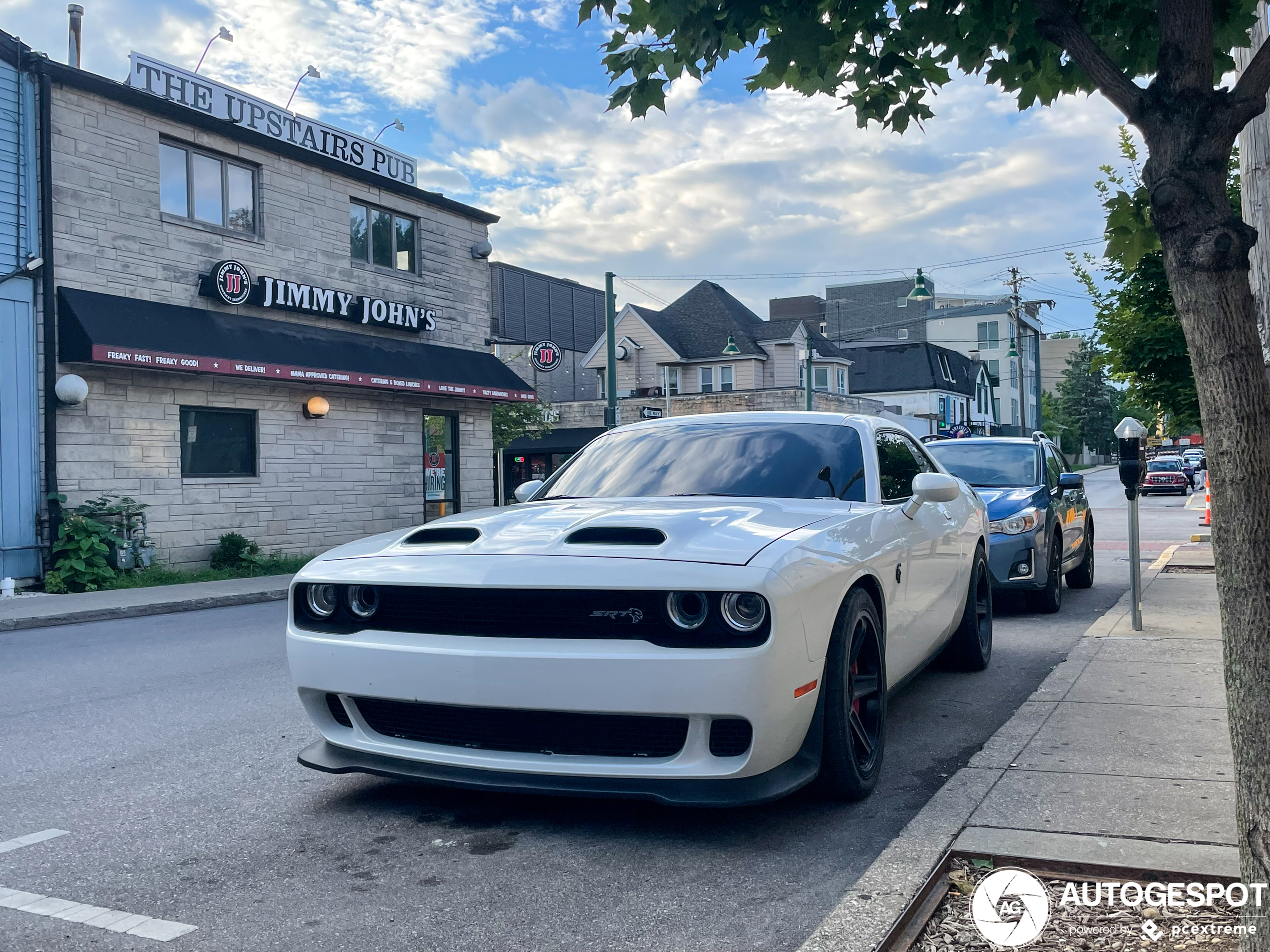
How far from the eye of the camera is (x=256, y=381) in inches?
656

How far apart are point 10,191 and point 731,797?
13.9 metres

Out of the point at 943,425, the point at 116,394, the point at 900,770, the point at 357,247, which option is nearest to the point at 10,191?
the point at 116,394

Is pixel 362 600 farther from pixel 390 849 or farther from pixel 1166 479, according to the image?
pixel 1166 479

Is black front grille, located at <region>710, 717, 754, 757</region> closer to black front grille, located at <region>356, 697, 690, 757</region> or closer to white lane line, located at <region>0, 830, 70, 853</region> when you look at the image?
black front grille, located at <region>356, 697, 690, 757</region>

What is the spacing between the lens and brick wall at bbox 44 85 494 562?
14523 millimetres

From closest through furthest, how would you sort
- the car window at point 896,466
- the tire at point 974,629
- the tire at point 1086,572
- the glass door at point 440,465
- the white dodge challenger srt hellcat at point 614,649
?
1. the white dodge challenger srt hellcat at point 614,649
2. the car window at point 896,466
3. the tire at point 974,629
4. the tire at point 1086,572
5. the glass door at point 440,465

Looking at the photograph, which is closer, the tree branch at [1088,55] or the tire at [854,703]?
the tree branch at [1088,55]

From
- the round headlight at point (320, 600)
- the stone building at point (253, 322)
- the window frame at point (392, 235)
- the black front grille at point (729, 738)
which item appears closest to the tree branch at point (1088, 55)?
the black front grille at point (729, 738)

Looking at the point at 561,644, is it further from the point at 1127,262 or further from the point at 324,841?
the point at 1127,262

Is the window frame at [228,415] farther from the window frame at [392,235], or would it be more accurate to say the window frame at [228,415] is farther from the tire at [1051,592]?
the tire at [1051,592]

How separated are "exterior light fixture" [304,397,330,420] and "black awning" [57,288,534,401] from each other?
623 millimetres

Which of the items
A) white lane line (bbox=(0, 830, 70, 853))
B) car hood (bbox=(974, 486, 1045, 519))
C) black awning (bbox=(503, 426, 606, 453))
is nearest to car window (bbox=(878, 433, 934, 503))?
car hood (bbox=(974, 486, 1045, 519))

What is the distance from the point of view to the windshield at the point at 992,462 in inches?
396

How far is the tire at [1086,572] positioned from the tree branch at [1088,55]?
9178 mm
